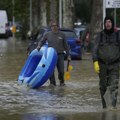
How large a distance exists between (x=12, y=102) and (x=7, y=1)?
196 feet

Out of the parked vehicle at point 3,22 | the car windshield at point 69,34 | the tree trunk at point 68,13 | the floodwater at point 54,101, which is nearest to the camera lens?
the floodwater at point 54,101

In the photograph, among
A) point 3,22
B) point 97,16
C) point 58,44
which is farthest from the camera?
point 3,22

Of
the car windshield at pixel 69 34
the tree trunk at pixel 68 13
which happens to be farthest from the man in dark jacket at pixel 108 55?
the tree trunk at pixel 68 13

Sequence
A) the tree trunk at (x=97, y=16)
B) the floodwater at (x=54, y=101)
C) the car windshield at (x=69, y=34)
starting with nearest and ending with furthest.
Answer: the floodwater at (x=54, y=101) → the car windshield at (x=69, y=34) → the tree trunk at (x=97, y=16)

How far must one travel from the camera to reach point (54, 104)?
1233 cm

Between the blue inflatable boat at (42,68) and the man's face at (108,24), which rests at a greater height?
the man's face at (108,24)

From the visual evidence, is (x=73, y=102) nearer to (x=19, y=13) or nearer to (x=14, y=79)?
(x=14, y=79)

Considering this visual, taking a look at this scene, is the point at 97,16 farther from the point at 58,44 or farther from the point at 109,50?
the point at 109,50

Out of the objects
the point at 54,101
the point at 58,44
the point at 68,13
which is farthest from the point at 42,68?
the point at 68,13

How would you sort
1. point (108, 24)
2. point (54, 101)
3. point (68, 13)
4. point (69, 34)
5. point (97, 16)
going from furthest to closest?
point (68, 13) < point (97, 16) < point (69, 34) < point (54, 101) < point (108, 24)

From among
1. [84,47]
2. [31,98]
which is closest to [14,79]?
[31,98]

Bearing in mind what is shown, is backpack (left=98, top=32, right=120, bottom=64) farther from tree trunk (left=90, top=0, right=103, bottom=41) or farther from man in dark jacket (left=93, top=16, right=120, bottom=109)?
tree trunk (left=90, top=0, right=103, bottom=41)

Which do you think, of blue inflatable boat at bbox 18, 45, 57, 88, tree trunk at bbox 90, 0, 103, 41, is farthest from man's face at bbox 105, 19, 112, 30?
tree trunk at bbox 90, 0, 103, 41

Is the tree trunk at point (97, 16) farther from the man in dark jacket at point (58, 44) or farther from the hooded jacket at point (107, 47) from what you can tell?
the hooded jacket at point (107, 47)
